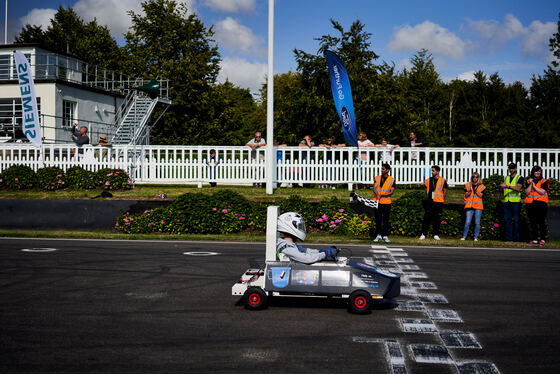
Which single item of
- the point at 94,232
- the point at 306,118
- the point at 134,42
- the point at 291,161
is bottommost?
the point at 94,232

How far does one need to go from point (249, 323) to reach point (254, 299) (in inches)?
28.3

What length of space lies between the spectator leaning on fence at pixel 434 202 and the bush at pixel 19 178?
14.2m

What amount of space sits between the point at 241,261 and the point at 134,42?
157ft

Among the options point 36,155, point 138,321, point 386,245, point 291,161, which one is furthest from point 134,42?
point 138,321

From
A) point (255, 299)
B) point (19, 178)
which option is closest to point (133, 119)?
point (19, 178)

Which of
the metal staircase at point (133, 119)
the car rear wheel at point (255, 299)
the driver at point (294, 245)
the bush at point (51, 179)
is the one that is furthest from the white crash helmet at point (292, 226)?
the metal staircase at point (133, 119)

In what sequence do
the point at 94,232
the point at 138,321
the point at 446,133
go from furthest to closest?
1. the point at 446,133
2. the point at 94,232
3. the point at 138,321

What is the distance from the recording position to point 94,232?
17594mm

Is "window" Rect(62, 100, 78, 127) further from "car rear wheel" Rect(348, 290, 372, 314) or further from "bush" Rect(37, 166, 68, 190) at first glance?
"car rear wheel" Rect(348, 290, 372, 314)

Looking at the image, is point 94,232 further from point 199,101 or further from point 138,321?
point 199,101

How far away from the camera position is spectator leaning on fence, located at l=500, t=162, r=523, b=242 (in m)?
16.1

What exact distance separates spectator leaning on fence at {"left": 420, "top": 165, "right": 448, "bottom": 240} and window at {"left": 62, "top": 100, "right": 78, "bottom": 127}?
27.0 m

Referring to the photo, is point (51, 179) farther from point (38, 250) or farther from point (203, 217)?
point (38, 250)

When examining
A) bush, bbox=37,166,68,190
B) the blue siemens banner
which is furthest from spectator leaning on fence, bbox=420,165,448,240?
bush, bbox=37,166,68,190
